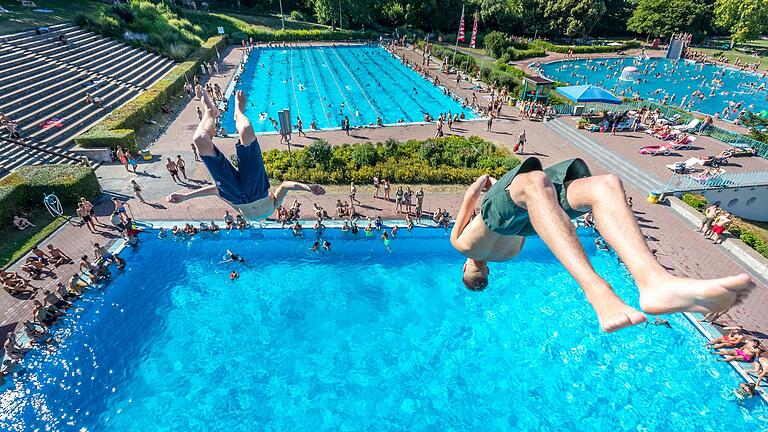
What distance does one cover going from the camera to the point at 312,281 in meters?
15.2

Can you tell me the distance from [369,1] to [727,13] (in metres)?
53.6

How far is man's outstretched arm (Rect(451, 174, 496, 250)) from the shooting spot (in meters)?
4.38

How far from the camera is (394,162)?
2170 centimetres

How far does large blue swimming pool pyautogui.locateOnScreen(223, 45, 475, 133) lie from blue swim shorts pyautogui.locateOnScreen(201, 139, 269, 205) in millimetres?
23044

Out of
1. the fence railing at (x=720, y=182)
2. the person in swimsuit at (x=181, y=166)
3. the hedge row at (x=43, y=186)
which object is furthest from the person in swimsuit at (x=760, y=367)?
the hedge row at (x=43, y=186)

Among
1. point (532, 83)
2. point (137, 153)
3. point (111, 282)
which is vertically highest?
point (532, 83)

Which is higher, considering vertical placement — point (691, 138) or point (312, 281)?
point (691, 138)

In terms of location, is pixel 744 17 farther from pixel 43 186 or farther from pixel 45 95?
pixel 45 95

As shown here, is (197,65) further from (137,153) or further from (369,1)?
(369,1)

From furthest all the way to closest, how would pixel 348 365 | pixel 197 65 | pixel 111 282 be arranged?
1. pixel 197 65
2. pixel 111 282
3. pixel 348 365

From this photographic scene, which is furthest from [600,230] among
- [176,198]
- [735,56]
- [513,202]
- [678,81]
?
[735,56]

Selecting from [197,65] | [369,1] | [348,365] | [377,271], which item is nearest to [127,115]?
[197,65]

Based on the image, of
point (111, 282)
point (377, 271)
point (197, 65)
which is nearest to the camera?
point (111, 282)

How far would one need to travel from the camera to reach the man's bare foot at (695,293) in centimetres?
216
